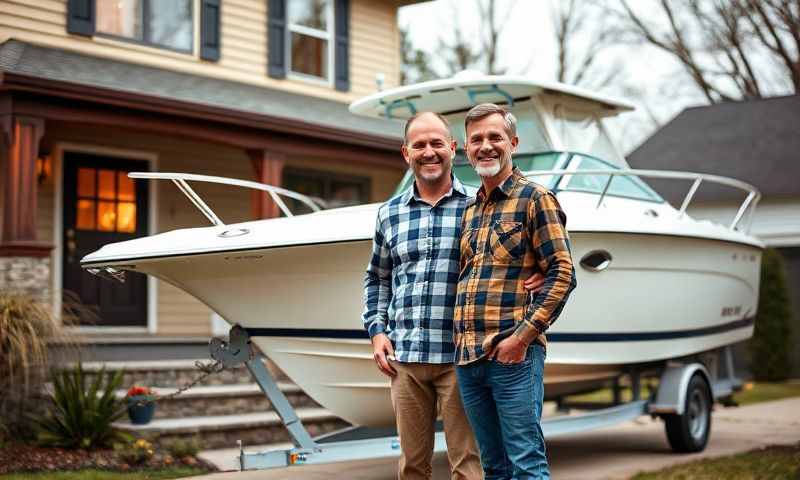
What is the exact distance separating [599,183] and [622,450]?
2.36m

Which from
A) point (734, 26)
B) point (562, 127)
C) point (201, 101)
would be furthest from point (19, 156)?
point (734, 26)

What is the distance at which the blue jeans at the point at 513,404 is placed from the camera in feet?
11.2

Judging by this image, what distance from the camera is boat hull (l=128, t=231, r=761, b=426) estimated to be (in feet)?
18.2

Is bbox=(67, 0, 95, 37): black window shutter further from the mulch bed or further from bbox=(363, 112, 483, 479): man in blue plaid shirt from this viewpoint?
bbox=(363, 112, 483, 479): man in blue plaid shirt

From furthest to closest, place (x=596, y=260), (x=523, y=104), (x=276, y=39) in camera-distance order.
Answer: (x=276, y=39)
(x=523, y=104)
(x=596, y=260)

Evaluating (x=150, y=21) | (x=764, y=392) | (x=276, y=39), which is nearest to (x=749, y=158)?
(x=764, y=392)

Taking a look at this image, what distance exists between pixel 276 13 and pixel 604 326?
7496mm

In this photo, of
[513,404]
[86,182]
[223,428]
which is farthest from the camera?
[86,182]

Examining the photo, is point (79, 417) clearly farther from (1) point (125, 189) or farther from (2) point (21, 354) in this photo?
(1) point (125, 189)

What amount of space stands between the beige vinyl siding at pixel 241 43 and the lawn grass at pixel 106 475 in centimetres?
540

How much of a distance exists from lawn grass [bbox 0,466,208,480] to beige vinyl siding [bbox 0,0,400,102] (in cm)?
540

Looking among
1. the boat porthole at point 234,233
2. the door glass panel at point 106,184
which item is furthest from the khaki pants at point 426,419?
the door glass panel at point 106,184

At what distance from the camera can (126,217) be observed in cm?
1083

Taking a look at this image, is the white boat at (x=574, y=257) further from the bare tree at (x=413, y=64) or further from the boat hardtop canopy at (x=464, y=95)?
the bare tree at (x=413, y=64)
